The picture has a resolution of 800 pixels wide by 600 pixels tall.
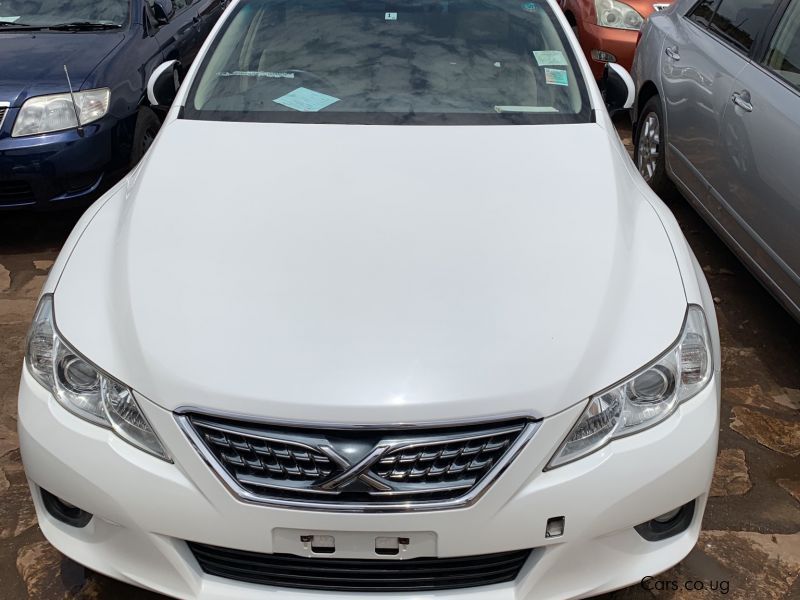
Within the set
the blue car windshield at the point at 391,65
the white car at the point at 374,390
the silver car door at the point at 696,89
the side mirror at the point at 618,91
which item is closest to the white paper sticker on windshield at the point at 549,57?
the blue car windshield at the point at 391,65

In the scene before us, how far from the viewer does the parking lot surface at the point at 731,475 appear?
2.52 meters

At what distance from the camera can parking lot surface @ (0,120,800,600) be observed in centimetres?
252

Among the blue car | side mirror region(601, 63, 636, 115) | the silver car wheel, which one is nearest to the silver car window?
side mirror region(601, 63, 636, 115)

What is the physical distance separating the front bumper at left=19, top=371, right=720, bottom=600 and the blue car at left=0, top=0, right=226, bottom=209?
106 inches

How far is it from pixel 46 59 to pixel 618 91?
3039 millimetres

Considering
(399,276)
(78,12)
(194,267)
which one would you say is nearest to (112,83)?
(78,12)

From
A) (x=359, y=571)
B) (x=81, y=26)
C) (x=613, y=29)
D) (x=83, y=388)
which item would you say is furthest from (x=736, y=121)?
(x=81, y=26)

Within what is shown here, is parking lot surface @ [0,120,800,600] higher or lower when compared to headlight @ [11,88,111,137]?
lower

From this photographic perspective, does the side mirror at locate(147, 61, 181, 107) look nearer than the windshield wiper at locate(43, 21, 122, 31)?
Yes

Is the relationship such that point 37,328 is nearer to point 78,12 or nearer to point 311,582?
point 311,582

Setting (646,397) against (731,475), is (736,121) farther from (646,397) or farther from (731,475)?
(646,397)

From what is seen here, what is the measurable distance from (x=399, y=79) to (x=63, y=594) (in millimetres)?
2006

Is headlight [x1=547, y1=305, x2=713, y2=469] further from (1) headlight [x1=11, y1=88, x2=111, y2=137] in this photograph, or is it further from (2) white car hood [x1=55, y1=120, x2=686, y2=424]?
(1) headlight [x1=11, y1=88, x2=111, y2=137]

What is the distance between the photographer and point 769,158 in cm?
355
